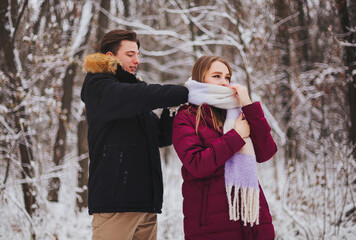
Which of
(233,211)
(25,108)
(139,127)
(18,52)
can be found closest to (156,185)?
(139,127)

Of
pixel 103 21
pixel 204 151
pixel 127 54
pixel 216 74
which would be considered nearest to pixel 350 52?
pixel 216 74

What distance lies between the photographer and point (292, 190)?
15.2ft

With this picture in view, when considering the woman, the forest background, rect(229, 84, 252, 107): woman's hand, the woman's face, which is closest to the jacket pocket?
the woman

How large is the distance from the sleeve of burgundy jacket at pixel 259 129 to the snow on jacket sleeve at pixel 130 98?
1.35 feet

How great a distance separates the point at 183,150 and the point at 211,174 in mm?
225

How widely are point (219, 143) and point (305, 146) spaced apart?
6.33 metres

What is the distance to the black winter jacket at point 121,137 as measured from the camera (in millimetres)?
1904

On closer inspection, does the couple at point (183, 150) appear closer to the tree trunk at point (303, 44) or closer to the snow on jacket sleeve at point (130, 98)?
the snow on jacket sleeve at point (130, 98)

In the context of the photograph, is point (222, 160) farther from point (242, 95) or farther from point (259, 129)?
point (242, 95)

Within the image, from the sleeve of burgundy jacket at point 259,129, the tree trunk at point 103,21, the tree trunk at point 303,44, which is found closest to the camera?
the sleeve of burgundy jacket at point 259,129

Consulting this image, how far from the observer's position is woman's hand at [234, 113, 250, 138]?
1805 millimetres

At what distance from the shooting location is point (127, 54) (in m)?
2.21

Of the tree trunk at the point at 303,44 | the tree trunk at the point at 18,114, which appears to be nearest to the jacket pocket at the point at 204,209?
the tree trunk at the point at 18,114

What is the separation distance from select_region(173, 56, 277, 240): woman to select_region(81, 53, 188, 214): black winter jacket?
19 cm
